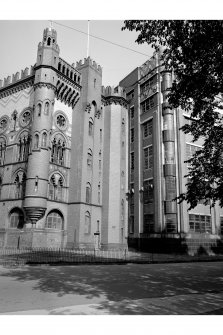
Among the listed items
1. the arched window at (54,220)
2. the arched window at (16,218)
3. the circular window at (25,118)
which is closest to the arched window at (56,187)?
the arched window at (54,220)

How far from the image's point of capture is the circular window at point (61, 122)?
1410 inches

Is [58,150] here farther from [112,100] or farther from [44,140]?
[112,100]

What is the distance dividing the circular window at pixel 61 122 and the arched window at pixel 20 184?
300 inches

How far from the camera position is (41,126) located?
32.2 metres

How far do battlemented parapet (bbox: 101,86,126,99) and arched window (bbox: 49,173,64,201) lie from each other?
15.1m

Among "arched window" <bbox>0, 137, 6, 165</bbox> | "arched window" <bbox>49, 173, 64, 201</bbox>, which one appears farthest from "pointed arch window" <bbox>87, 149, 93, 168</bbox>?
"arched window" <bbox>0, 137, 6, 165</bbox>

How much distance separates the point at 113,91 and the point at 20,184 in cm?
1938

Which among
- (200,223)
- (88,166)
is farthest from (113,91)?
(200,223)

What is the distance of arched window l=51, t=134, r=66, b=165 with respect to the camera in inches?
1358

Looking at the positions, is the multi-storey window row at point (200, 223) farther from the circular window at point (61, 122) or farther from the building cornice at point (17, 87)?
the building cornice at point (17, 87)

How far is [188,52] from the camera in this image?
9.18 m

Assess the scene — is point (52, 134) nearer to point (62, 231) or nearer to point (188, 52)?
point (62, 231)

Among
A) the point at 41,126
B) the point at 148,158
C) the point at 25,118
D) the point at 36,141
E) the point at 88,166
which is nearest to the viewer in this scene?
the point at 36,141

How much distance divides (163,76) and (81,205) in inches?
774
